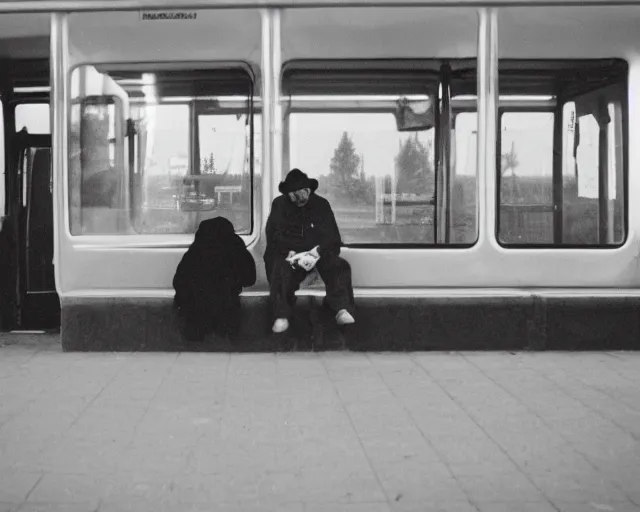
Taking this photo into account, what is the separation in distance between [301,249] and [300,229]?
0.52ft

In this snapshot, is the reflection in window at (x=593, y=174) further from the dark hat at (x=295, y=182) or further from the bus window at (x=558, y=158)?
the dark hat at (x=295, y=182)

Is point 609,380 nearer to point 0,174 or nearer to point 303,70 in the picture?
point 303,70

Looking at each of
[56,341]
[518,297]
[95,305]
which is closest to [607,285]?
[518,297]

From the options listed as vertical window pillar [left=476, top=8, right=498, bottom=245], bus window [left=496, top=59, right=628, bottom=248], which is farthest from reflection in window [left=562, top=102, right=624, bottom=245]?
vertical window pillar [left=476, top=8, right=498, bottom=245]

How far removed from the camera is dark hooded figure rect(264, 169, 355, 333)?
8562 millimetres

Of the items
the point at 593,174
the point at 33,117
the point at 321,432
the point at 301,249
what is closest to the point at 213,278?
the point at 301,249

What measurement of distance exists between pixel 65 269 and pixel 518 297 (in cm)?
364

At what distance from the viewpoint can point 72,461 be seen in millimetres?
5199

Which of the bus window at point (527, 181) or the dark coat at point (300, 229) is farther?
the bus window at point (527, 181)

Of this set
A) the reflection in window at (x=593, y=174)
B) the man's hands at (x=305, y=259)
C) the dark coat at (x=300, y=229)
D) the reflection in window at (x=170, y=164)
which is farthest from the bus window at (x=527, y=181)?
the reflection in window at (x=170, y=164)

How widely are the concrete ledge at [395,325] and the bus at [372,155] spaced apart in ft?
0.05

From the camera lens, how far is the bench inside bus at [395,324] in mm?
8797

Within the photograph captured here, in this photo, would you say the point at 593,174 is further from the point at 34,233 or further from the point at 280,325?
the point at 34,233

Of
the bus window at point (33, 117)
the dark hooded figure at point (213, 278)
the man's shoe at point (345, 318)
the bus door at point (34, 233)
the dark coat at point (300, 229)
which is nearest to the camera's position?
the man's shoe at point (345, 318)
